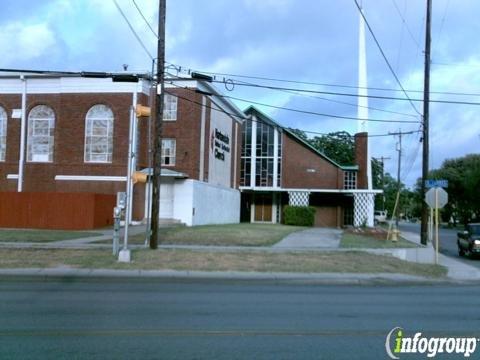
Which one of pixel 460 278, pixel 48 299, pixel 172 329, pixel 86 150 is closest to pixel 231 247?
pixel 460 278

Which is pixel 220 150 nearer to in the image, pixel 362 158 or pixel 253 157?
pixel 253 157

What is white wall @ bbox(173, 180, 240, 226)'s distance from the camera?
35312 mm

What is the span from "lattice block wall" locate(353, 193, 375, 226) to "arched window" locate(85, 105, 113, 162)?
2152cm

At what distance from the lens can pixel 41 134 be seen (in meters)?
36.9

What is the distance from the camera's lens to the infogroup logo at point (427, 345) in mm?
6887

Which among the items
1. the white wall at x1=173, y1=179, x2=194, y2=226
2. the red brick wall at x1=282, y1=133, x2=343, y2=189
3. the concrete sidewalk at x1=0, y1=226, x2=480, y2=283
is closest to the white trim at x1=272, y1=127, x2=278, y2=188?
the red brick wall at x1=282, y1=133, x2=343, y2=189

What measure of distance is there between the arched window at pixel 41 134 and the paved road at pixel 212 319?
24025 mm

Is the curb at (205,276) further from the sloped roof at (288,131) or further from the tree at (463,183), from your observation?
the tree at (463,183)

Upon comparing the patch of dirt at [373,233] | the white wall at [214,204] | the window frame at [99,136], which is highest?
the window frame at [99,136]

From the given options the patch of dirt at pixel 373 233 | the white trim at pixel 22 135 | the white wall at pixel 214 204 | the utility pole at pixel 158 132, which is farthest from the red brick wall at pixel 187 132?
the utility pole at pixel 158 132

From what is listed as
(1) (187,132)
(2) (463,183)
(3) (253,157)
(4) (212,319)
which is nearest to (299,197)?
(3) (253,157)

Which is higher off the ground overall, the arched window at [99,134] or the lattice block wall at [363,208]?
the arched window at [99,134]

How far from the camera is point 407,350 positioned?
22.9 ft

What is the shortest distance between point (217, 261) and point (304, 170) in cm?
3231
